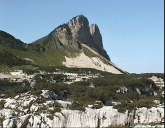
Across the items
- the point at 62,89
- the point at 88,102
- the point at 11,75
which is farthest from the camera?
the point at 11,75

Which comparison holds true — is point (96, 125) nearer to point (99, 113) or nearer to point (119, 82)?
point (99, 113)

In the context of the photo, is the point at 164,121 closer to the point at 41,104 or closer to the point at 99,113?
the point at 99,113

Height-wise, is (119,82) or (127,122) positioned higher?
(119,82)

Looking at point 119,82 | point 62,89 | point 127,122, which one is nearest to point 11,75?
point 119,82

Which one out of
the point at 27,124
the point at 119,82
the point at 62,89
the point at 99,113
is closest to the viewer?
the point at 27,124

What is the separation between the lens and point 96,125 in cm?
8431

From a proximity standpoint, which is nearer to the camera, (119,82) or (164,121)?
(164,121)

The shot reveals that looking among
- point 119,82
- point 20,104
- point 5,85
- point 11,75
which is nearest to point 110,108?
point 20,104

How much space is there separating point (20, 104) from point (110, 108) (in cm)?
1487

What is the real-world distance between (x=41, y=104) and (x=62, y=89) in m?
23.4

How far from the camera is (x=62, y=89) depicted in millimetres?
110312

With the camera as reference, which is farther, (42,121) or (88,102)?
(88,102)

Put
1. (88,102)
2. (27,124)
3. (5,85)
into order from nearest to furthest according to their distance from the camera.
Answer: (27,124)
(88,102)
(5,85)

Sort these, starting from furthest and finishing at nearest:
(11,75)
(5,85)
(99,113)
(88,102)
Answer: (11,75) → (5,85) → (88,102) → (99,113)
